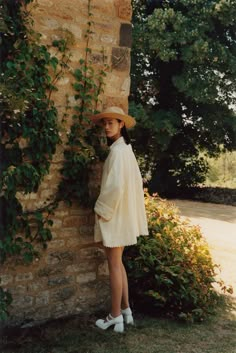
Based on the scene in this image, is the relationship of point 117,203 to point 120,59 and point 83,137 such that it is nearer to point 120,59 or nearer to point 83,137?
point 83,137

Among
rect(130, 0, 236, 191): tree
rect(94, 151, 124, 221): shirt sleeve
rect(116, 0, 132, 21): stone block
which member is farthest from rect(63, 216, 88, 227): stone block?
rect(130, 0, 236, 191): tree

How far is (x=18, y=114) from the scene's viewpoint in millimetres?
3396

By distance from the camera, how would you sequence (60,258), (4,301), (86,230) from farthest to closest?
(86,230)
(60,258)
(4,301)

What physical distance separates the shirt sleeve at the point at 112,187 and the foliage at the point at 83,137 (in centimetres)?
32

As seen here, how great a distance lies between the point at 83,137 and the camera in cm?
394

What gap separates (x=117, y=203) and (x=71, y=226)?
24.2 inches

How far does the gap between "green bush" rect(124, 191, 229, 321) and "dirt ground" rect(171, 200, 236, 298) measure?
2.42 ft

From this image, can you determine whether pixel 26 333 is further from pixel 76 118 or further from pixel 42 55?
pixel 42 55

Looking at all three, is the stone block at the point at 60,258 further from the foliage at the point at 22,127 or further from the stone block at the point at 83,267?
the foliage at the point at 22,127

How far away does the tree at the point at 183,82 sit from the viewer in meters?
12.7

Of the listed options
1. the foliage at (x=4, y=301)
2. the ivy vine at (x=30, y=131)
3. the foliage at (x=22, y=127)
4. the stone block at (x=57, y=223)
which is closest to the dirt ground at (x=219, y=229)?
the stone block at (x=57, y=223)

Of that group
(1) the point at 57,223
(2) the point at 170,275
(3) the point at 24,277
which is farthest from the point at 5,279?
(2) the point at 170,275

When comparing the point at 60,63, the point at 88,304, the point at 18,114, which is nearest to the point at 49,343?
the point at 88,304

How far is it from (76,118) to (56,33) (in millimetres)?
768
